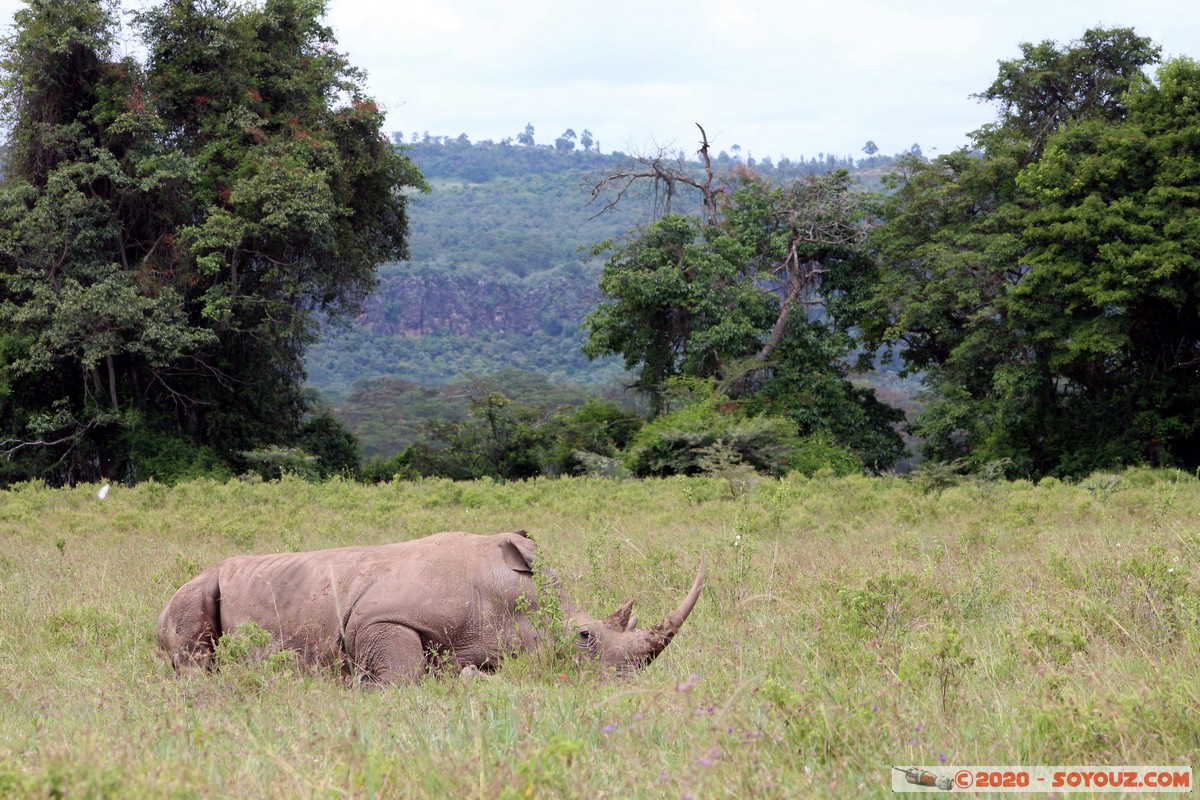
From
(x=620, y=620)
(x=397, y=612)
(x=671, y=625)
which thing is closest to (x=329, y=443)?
(x=397, y=612)

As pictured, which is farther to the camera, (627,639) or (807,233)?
(807,233)

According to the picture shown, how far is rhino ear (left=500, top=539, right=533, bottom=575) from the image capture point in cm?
706

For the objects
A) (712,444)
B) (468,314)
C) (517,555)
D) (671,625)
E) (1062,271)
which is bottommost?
(468,314)

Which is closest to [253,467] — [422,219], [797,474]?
[797,474]

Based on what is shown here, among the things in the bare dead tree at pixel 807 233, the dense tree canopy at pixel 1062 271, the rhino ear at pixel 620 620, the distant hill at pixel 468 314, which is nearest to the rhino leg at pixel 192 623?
the rhino ear at pixel 620 620

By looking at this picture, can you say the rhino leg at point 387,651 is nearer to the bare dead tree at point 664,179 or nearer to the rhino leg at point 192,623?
the rhino leg at point 192,623

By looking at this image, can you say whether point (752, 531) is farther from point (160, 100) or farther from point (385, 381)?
→ point (385, 381)

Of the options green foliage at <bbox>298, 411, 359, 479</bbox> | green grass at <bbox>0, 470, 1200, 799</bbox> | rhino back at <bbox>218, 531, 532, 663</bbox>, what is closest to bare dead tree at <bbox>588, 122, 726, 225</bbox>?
green foliage at <bbox>298, 411, 359, 479</bbox>

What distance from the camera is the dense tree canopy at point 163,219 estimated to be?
23.6m

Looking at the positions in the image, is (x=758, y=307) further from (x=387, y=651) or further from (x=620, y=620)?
(x=387, y=651)

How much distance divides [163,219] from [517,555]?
21.0 m

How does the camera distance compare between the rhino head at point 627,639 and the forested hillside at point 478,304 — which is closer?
the rhino head at point 627,639

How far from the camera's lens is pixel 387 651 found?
21.8 ft

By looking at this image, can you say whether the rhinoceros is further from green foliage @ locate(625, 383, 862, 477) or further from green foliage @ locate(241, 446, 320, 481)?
green foliage @ locate(241, 446, 320, 481)
